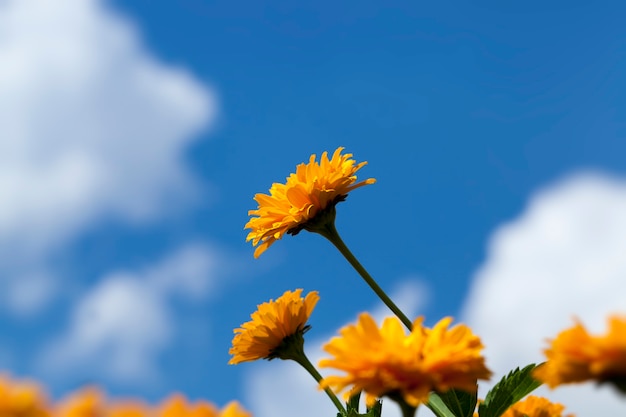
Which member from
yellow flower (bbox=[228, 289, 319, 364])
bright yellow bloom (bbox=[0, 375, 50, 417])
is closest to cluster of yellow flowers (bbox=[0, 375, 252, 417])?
bright yellow bloom (bbox=[0, 375, 50, 417])

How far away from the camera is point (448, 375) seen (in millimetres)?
1908

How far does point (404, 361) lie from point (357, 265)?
5.20 ft

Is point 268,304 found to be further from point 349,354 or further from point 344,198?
point 349,354

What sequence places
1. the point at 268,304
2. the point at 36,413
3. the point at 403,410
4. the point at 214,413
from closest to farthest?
the point at 36,413
the point at 214,413
the point at 403,410
the point at 268,304

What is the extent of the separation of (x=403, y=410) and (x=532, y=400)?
1636 millimetres

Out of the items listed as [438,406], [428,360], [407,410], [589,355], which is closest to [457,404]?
[438,406]

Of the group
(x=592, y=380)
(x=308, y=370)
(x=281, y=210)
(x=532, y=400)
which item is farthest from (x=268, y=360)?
(x=592, y=380)

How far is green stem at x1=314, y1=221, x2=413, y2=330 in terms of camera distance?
123 inches

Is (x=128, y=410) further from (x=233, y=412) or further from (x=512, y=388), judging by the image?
(x=512, y=388)

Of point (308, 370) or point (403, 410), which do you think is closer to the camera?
point (403, 410)

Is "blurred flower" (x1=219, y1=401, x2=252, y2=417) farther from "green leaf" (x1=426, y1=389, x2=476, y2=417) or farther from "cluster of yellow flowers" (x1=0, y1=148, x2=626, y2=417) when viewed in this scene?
"green leaf" (x1=426, y1=389, x2=476, y2=417)

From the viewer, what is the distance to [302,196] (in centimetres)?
353

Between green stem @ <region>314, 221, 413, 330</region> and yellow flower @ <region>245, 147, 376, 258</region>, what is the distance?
0.09 metres

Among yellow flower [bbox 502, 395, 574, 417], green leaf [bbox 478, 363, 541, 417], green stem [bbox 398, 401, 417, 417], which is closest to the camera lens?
green stem [bbox 398, 401, 417, 417]
